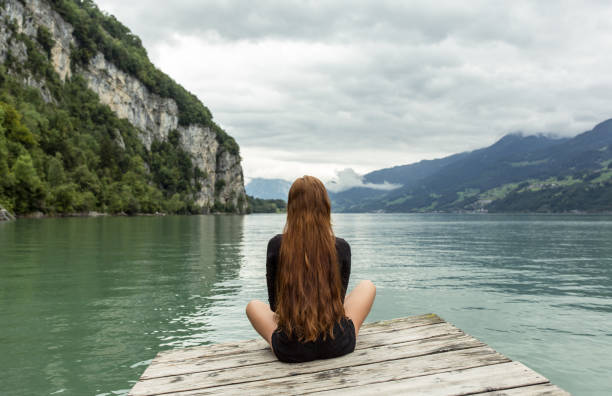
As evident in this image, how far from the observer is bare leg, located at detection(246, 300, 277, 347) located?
19.0 ft

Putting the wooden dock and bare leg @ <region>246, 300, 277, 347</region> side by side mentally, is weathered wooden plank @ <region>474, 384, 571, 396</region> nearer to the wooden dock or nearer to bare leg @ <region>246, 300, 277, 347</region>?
the wooden dock

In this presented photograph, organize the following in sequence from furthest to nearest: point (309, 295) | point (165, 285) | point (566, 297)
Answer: point (165, 285) → point (566, 297) → point (309, 295)

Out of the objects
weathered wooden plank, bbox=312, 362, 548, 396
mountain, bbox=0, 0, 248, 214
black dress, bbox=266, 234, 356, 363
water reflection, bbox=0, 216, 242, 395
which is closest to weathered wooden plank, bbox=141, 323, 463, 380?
black dress, bbox=266, 234, 356, 363

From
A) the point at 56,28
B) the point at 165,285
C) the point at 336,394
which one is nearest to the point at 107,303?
the point at 165,285

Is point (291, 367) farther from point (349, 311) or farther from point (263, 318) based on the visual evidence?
point (349, 311)

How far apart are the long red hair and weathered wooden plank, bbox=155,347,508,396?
19.6 inches

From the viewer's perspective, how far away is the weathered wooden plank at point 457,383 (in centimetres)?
458

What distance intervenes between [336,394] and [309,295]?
1.14 m

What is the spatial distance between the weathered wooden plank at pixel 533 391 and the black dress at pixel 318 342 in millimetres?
1662

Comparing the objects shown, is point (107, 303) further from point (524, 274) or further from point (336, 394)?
point (524, 274)

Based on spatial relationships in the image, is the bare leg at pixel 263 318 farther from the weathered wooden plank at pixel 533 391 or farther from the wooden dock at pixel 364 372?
the weathered wooden plank at pixel 533 391

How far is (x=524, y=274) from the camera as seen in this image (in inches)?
851

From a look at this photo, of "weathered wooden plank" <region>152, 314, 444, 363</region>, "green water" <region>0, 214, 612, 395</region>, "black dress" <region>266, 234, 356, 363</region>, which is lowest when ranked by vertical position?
"green water" <region>0, 214, 612, 395</region>

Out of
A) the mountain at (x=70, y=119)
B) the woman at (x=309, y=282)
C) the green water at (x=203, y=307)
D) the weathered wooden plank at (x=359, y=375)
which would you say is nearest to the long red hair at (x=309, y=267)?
the woman at (x=309, y=282)
